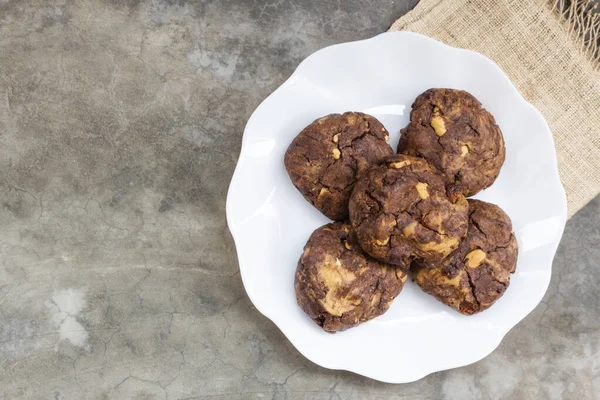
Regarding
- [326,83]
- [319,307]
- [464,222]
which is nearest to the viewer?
[464,222]

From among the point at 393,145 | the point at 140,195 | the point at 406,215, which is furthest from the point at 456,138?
the point at 140,195

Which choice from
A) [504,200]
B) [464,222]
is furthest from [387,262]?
[504,200]

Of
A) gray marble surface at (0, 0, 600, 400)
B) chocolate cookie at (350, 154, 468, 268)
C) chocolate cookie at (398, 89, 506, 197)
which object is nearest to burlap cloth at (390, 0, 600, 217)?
gray marble surface at (0, 0, 600, 400)

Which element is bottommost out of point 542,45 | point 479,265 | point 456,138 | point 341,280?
point 341,280

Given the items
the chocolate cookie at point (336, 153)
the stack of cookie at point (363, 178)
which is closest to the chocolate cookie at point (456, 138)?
the stack of cookie at point (363, 178)

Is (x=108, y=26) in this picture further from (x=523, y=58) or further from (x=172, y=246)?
(x=523, y=58)

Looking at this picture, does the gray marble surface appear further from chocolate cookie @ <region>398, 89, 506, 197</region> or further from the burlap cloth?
chocolate cookie @ <region>398, 89, 506, 197</region>

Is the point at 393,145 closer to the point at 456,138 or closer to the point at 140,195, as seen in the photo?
the point at 456,138
